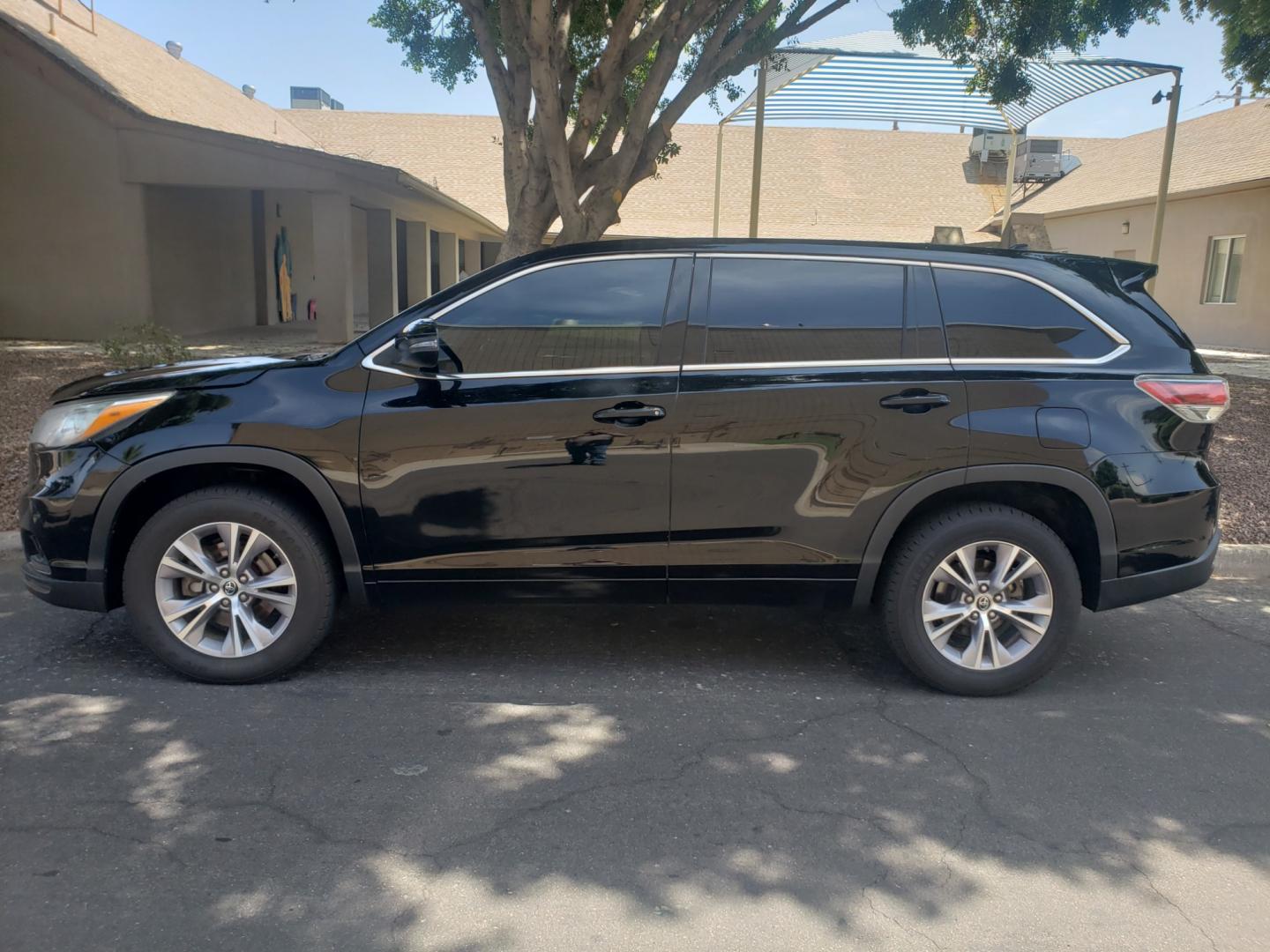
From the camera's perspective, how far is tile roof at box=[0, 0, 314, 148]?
1564cm

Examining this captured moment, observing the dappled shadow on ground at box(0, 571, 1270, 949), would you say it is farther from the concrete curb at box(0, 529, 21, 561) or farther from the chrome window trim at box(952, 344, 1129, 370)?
the concrete curb at box(0, 529, 21, 561)

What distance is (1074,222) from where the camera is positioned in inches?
1067

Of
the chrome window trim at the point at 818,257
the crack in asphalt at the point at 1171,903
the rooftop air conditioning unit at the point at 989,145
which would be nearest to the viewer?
the crack in asphalt at the point at 1171,903

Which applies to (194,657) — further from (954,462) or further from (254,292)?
(254,292)

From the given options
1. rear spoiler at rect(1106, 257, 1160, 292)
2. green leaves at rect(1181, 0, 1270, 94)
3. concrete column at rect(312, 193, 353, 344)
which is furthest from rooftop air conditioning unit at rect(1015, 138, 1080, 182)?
rear spoiler at rect(1106, 257, 1160, 292)

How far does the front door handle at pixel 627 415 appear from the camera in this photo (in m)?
4.11

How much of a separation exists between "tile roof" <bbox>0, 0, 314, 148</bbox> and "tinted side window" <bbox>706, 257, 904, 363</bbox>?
14.3 metres

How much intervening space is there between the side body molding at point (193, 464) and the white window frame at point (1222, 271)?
2254cm

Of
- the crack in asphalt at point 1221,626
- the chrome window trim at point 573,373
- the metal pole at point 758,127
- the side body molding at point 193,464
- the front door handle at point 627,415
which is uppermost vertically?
the metal pole at point 758,127

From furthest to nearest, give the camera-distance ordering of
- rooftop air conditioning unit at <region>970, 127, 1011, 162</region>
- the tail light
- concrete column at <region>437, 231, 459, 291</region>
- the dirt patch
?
concrete column at <region>437, 231, 459, 291</region>, rooftop air conditioning unit at <region>970, 127, 1011, 162</region>, the dirt patch, the tail light

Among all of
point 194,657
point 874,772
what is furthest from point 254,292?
point 874,772

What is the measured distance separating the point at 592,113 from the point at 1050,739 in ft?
24.8

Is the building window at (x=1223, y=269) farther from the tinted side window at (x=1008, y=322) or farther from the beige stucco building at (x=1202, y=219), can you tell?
the tinted side window at (x=1008, y=322)

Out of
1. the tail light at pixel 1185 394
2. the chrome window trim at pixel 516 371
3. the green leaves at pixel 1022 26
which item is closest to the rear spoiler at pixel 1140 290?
the tail light at pixel 1185 394
